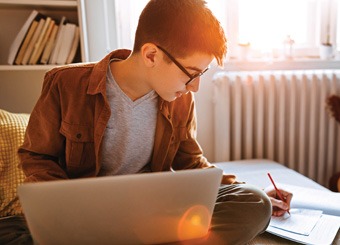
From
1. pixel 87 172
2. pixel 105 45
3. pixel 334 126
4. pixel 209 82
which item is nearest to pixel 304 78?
pixel 334 126

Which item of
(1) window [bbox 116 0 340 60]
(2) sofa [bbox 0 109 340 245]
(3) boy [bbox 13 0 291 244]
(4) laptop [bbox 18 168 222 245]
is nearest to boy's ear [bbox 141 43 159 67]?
(3) boy [bbox 13 0 291 244]

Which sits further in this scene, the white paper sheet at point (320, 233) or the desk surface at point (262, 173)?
the desk surface at point (262, 173)

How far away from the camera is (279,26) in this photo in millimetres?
1994

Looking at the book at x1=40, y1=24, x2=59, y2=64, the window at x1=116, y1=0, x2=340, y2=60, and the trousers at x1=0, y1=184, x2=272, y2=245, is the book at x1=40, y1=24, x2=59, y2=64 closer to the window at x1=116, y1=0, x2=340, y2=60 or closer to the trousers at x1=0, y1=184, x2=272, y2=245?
the trousers at x1=0, y1=184, x2=272, y2=245

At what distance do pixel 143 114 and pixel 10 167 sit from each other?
0.51 metres

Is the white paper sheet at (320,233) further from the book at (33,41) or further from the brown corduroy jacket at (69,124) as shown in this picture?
the book at (33,41)

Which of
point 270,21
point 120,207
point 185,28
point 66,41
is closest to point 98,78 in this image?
point 185,28

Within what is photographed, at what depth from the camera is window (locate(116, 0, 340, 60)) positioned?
192 centimetres

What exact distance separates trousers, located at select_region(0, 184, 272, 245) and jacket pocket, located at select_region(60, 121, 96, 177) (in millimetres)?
202

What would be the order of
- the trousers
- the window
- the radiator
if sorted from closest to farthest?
the trousers → the radiator → the window

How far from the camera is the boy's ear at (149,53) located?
0.86 meters

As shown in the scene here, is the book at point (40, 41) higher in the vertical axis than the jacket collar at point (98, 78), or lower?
higher

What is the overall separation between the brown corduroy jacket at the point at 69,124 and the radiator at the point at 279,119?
0.84 m

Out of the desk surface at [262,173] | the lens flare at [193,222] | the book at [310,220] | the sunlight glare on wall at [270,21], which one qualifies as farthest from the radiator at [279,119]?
the lens flare at [193,222]
